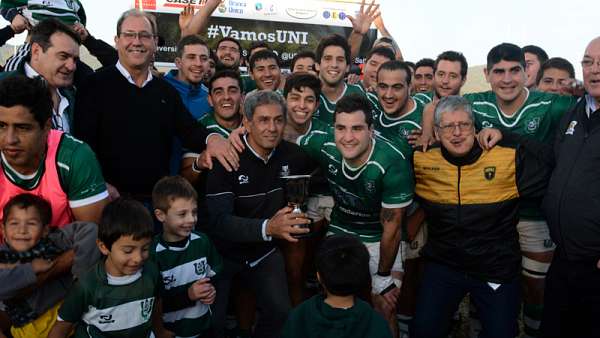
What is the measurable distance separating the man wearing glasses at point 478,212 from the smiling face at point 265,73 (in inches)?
111

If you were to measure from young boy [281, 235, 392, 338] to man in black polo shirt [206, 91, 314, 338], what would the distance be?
4.41 ft

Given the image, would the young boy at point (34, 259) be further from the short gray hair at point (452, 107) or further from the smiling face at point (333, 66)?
the smiling face at point (333, 66)

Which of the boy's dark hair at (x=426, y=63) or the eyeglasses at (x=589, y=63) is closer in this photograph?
the eyeglasses at (x=589, y=63)

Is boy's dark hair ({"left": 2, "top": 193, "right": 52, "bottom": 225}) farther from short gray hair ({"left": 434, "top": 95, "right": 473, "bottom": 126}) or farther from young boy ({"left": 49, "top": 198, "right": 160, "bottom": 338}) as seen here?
short gray hair ({"left": 434, "top": 95, "right": 473, "bottom": 126})

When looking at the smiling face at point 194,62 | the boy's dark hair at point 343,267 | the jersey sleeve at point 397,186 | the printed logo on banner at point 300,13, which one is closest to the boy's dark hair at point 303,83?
the smiling face at point 194,62

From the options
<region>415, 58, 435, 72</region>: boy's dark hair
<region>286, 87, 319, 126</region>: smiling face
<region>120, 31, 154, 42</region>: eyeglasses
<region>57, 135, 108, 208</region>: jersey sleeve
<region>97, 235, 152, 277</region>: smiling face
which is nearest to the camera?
<region>97, 235, 152, 277</region>: smiling face

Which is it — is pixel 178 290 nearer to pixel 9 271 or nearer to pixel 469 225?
pixel 9 271

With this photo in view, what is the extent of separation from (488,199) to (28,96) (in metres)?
3.53

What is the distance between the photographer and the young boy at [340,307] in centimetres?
266

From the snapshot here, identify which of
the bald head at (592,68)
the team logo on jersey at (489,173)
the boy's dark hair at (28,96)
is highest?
the bald head at (592,68)

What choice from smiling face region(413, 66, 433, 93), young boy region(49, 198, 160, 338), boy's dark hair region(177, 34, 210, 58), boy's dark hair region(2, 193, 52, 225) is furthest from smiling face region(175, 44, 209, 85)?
smiling face region(413, 66, 433, 93)

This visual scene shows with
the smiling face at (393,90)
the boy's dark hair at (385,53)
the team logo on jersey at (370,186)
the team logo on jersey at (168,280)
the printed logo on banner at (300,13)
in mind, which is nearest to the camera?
the team logo on jersey at (168,280)

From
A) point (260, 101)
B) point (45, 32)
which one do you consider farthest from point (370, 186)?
point (45, 32)

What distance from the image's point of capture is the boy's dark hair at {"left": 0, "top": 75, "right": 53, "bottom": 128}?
10.1 feet
